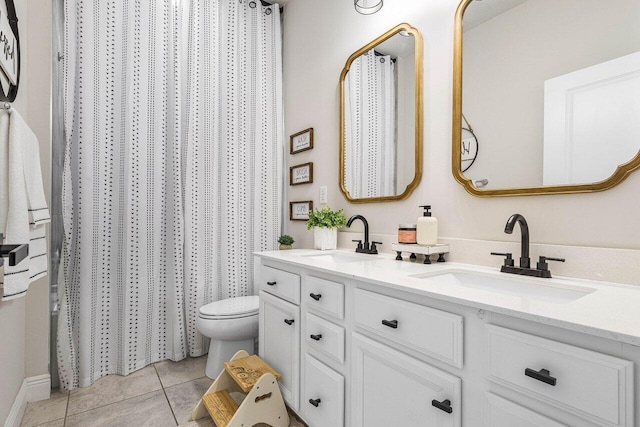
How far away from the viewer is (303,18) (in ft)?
8.16

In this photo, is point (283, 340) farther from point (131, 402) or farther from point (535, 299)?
point (535, 299)

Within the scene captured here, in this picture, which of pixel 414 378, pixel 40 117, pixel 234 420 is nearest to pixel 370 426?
pixel 414 378

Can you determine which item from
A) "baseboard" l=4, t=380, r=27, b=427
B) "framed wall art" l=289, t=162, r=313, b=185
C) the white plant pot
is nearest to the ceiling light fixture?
"framed wall art" l=289, t=162, r=313, b=185

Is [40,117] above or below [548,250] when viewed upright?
above

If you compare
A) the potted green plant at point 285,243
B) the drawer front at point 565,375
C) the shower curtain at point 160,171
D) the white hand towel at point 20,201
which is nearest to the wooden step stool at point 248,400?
the shower curtain at point 160,171

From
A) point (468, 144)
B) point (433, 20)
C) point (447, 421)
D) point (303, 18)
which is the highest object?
point (303, 18)

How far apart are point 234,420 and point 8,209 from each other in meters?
1.23

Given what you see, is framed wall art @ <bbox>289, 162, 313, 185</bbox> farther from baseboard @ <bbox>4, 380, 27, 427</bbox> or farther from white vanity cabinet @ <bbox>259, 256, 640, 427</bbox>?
baseboard @ <bbox>4, 380, 27, 427</bbox>

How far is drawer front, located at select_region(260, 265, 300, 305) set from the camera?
152cm

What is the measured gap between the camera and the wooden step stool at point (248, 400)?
1.44 m

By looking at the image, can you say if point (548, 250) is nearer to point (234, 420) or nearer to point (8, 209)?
point (234, 420)

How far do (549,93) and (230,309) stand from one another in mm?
1951

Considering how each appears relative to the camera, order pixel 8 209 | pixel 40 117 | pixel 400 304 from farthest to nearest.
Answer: pixel 40 117
pixel 8 209
pixel 400 304

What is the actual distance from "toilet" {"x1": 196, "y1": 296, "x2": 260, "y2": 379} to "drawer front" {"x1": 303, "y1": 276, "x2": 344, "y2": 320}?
0.72 metres
